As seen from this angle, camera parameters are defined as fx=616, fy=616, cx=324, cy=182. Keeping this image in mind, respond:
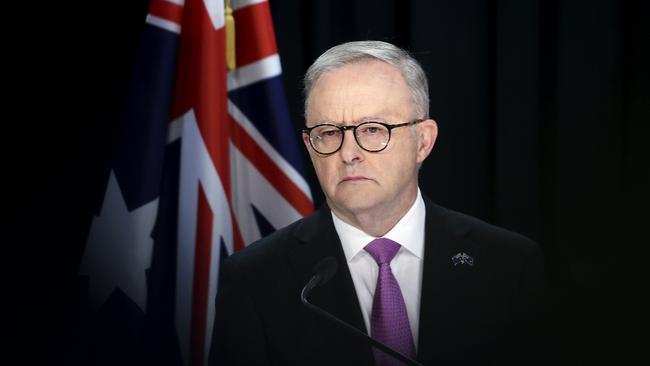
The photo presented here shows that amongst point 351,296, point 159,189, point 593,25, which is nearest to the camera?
point 351,296

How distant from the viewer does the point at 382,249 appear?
3.56 ft

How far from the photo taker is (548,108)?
6.34ft

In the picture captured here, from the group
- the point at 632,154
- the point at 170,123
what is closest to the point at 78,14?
the point at 170,123

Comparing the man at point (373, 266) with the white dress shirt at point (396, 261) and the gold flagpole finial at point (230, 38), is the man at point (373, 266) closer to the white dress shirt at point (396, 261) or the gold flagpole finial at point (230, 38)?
the white dress shirt at point (396, 261)

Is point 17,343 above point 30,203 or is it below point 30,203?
below

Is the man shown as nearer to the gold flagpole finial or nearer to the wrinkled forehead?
the wrinkled forehead

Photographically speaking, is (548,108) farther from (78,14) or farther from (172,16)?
(78,14)

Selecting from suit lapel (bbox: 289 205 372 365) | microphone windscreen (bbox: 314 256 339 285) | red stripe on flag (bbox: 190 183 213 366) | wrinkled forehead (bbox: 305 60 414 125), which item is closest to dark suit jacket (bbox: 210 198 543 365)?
suit lapel (bbox: 289 205 372 365)

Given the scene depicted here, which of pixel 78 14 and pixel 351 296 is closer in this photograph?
pixel 351 296

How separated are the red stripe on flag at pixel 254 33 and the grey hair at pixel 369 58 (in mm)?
728

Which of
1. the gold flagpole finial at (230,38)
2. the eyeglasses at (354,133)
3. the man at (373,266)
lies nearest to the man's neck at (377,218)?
the man at (373,266)

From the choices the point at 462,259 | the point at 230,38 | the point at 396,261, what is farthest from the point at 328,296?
the point at 230,38

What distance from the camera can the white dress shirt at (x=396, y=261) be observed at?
1.09 m

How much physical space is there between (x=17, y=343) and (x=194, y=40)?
40.2 inches
